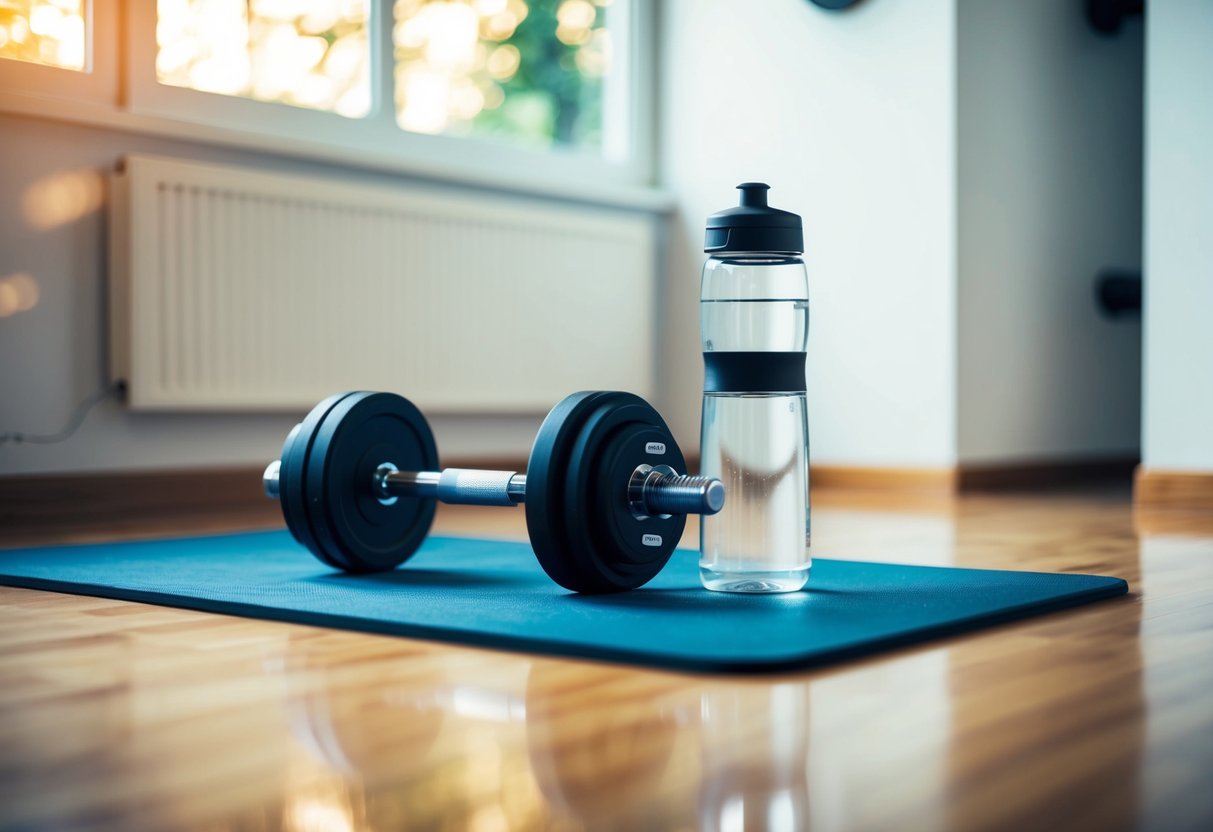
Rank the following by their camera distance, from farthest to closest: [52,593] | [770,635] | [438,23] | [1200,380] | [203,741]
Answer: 1. [438,23]
2. [1200,380]
3. [52,593]
4. [770,635]
5. [203,741]

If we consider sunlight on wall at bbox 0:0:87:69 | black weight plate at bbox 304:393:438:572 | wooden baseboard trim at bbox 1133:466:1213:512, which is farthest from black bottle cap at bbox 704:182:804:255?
wooden baseboard trim at bbox 1133:466:1213:512

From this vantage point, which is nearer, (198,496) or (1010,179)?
(198,496)

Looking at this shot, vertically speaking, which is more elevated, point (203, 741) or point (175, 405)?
point (175, 405)

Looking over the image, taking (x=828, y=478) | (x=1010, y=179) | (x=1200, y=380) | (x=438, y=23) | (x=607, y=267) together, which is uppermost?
(x=438, y=23)

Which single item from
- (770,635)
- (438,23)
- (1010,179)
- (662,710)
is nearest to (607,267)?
(438,23)

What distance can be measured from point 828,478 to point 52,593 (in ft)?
8.15

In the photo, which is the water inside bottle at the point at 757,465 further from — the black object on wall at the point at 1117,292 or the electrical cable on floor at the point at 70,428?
the black object on wall at the point at 1117,292

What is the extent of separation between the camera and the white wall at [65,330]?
2.63 m

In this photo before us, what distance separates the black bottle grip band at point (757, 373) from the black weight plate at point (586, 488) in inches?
3.7

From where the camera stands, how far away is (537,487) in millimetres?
1462

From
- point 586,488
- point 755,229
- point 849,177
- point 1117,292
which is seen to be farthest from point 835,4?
point 586,488

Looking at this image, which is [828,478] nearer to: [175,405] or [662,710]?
[175,405]

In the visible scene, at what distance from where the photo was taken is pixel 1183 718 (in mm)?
998

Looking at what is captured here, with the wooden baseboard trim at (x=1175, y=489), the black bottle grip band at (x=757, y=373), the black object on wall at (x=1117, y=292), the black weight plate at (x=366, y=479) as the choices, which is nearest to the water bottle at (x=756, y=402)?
the black bottle grip band at (x=757, y=373)
